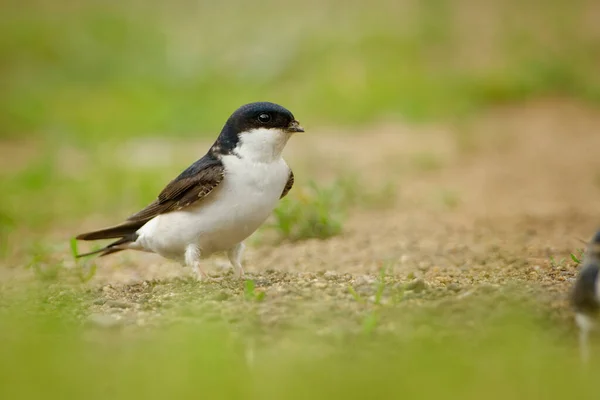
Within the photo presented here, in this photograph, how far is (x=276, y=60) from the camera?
51.4 ft

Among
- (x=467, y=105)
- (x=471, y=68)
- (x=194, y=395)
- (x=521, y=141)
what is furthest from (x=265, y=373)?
(x=471, y=68)

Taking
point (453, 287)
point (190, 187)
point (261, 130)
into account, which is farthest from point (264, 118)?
point (453, 287)

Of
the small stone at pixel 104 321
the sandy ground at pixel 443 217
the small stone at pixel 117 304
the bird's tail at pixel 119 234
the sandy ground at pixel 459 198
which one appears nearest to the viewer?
the small stone at pixel 104 321

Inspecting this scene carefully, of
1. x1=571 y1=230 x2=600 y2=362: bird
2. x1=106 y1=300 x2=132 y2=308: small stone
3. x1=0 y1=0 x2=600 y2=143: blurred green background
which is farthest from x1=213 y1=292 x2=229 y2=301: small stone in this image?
x1=0 y1=0 x2=600 y2=143: blurred green background

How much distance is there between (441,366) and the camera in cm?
351

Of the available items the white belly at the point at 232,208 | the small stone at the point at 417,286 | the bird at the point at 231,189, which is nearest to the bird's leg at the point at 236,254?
the bird at the point at 231,189

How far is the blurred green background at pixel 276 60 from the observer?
44.6 ft

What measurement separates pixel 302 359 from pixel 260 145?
1835mm

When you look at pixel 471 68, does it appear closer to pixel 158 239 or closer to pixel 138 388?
pixel 158 239

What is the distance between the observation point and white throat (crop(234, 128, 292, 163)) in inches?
210

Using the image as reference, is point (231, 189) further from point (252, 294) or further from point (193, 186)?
point (252, 294)

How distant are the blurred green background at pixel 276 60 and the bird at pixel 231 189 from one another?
292 inches

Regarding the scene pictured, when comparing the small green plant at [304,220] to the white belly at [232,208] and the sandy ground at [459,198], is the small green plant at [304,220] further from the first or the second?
the white belly at [232,208]

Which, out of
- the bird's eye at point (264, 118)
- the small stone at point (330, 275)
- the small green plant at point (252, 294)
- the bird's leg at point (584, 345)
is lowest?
the bird's leg at point (584, 345)
